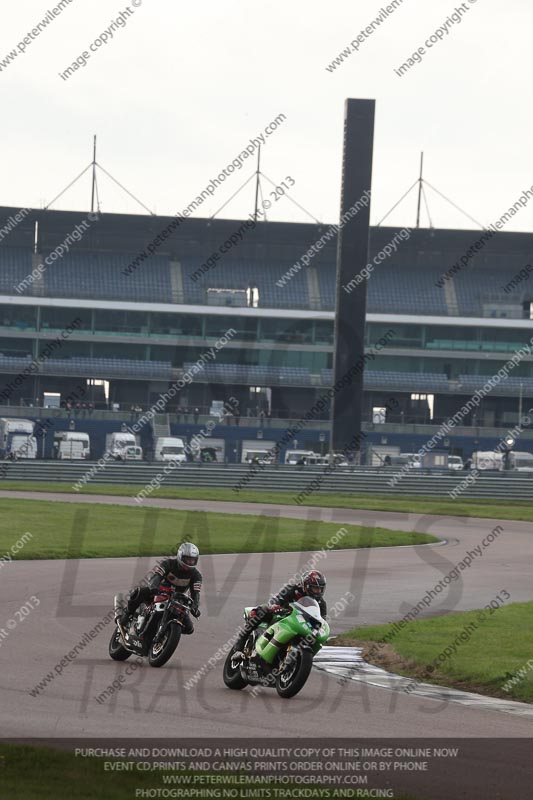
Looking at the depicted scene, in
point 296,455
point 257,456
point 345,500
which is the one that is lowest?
point 345,500

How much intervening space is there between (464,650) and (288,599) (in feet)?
13.8

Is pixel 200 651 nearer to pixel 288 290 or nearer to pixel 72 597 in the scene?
pixel 72 597

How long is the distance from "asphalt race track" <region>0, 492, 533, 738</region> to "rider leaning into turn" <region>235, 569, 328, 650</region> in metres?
0.72

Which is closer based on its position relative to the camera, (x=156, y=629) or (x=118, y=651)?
(x=156, y=629)

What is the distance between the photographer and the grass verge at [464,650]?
1432 centimetres

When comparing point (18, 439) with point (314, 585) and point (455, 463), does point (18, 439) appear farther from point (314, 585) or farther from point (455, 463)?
point (314, 585)

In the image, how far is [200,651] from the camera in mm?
15797

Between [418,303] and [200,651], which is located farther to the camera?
[418,303]

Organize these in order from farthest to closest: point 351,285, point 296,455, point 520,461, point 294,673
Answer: point 520,461 → point 296,455 → point 351,285 → point 294,673

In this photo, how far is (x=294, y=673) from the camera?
12461 millimetres

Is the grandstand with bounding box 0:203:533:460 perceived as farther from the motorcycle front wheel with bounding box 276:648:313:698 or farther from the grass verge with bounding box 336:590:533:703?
the motorcycle front wheel with bounding box 276:648:313:698

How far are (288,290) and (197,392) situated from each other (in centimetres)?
1111

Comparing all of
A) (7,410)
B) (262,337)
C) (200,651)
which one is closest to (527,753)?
(200,651)

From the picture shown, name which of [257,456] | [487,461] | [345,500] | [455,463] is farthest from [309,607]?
[487,461]
